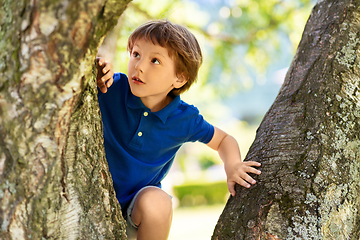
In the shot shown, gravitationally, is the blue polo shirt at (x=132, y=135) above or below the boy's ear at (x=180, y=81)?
below

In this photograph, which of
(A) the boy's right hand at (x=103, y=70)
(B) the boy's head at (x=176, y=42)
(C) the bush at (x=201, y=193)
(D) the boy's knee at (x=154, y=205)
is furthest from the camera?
(C) the bush at (x=201, y=193)

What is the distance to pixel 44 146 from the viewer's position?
2.99ft

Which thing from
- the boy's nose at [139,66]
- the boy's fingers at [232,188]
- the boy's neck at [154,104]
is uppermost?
the boy's nose at [139,66]

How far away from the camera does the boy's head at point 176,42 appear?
175 cm

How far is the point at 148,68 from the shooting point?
1.69m

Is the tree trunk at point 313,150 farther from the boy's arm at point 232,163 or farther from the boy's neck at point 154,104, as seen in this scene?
the boy's neck at point 154,104

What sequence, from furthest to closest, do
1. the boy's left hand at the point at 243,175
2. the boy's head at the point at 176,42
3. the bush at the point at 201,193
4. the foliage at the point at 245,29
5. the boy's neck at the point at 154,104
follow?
the bush at the point at 201,193
the foliage at the point at 245,29
the boy's neck at the point at 154,104
the boy's head at the point at 176,42
the boy's left hand at the point at 243,175

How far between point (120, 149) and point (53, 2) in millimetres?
1047

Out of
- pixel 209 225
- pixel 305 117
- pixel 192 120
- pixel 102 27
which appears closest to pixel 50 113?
pixel 102 27

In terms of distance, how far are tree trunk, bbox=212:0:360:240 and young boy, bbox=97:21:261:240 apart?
337mm

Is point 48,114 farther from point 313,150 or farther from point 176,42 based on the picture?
point 176,42

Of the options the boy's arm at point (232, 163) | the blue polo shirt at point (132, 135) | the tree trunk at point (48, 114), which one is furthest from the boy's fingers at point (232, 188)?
the tree trunk at point (48, 114)

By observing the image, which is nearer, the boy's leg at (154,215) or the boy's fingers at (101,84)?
the boy's fingers at (101,84)

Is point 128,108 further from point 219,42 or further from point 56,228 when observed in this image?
point 219,42
